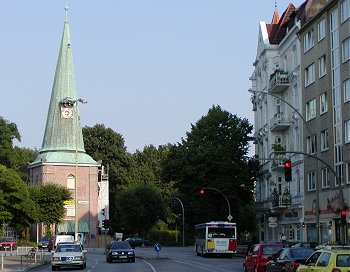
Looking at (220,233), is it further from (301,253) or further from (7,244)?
(7,244)

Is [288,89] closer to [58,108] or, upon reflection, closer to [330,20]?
[330,20]

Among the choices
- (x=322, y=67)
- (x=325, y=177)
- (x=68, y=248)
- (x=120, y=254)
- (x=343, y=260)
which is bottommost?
(x=120, y=254)

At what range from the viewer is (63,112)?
326ft

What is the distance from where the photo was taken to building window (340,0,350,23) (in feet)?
156

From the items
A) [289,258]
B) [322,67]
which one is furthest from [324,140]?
[289,258]

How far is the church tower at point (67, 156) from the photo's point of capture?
98875mm

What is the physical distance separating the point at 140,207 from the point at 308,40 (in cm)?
5158

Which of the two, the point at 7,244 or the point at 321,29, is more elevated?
the point at 321,29

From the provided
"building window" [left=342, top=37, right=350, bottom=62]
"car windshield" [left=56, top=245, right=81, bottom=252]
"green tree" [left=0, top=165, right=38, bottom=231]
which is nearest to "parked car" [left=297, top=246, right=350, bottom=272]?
"car windshield" [left=56, top=245, right=81, bottom=252]

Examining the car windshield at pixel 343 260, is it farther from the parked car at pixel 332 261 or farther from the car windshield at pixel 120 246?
the car windshield at pixel 120 246

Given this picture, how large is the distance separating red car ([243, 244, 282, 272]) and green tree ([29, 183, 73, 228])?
60361 millimetres

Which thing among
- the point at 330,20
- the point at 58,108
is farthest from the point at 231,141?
the point at 58,108

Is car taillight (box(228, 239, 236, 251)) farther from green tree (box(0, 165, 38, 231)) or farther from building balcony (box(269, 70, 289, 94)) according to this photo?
green tree (box(0, 165, 38, 231))

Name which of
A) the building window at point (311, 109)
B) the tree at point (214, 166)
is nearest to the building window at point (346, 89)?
the building window at point (311, 109)
